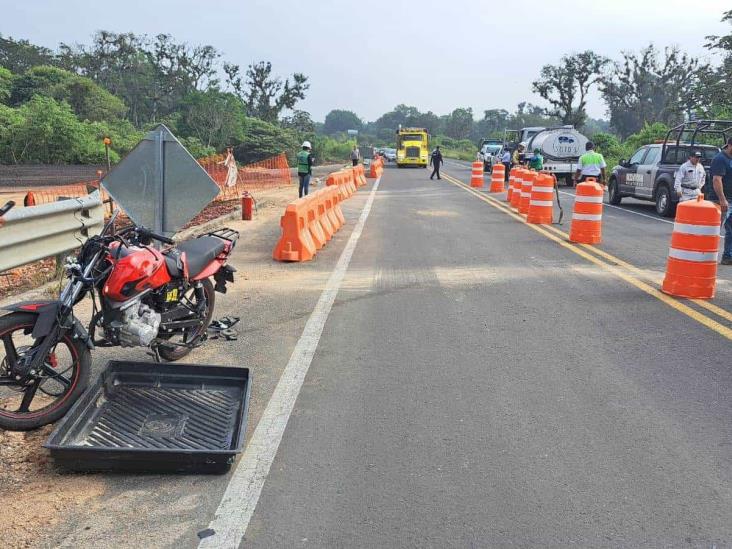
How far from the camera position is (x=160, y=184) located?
6.80 metres

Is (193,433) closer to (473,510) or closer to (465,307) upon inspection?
(473,510)

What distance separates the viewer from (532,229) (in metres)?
14.7

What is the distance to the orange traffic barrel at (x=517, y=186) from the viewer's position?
62.1 feet

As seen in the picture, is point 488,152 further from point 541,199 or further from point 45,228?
point 45,228

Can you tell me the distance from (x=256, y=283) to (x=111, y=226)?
4060 millimetres

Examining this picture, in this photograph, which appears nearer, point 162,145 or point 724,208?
point 162,145

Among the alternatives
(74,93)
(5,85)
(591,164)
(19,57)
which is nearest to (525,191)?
(591,164)

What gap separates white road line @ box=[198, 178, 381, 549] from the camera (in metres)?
3.36

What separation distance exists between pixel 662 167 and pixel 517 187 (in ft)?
12.2

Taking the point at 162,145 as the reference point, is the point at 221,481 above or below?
below

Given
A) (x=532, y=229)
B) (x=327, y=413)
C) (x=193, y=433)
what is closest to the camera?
(x=193, y=433)

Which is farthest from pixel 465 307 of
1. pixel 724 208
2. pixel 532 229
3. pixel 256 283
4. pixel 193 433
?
pixel 532 229

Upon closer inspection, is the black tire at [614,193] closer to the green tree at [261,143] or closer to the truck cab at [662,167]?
the truck cab at [662,167]

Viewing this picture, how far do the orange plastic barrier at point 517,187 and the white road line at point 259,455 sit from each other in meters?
12.9
